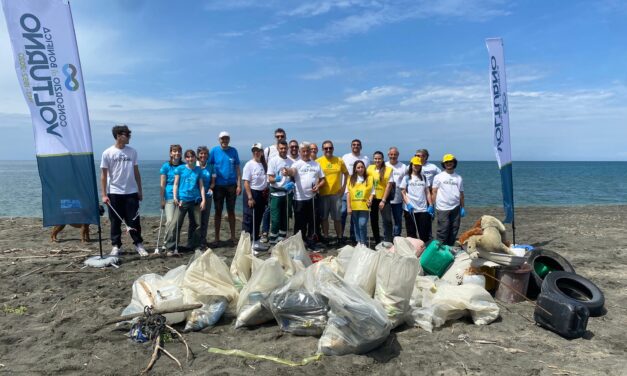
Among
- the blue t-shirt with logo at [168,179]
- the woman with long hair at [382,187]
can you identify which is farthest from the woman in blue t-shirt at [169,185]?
the woman with long hair at [382,187]

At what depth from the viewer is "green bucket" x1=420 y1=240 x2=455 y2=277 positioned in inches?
197

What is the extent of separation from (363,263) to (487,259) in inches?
67.7

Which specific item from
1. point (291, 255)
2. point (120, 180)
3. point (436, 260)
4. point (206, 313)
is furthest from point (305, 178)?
point (206, 313)

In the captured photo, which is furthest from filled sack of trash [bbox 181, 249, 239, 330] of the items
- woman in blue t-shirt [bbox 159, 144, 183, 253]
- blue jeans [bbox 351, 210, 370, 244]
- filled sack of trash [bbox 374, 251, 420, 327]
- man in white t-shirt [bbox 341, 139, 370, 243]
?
man in white t-shirt [bbox 341, 139, 370, 243]

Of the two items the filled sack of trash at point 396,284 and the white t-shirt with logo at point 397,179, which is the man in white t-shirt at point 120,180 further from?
the filled sack of trash at point 396,284

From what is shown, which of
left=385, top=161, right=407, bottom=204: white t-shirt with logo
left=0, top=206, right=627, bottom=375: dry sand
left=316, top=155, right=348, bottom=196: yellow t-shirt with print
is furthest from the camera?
left=316, top=155, right=348, bottom=196: yellow t-shirt with print

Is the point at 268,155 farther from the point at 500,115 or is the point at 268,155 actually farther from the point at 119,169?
the point at 500,115

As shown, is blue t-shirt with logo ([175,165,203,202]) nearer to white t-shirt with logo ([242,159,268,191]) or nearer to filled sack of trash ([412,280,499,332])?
white t-shirt with logo ([242,159,268,191])

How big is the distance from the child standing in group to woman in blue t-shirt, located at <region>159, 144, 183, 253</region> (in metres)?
3.12

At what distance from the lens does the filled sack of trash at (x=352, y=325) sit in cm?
328

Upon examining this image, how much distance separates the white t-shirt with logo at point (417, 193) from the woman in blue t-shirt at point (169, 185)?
161 inches

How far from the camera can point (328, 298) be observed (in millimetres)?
3400

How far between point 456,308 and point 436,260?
113cm

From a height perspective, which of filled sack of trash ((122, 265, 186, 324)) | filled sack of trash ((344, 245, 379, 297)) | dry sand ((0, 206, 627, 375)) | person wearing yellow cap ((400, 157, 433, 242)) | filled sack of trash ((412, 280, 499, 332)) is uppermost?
person wearing yellow cap ((400, 157, 433, 242))
